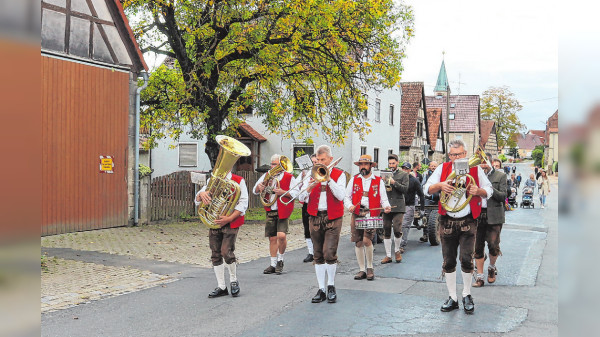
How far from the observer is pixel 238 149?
6.96 meters

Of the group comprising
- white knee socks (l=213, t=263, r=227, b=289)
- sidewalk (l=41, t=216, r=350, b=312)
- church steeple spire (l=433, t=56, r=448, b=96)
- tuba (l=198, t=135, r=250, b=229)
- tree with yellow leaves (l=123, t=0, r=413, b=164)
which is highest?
church steeple spire (l=433, t=56, r=448, b=96)

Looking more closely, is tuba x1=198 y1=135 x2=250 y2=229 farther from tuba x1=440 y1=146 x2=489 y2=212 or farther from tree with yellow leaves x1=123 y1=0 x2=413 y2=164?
tree with yellow leaves x1=123 y1=0 x2=413 y2=164

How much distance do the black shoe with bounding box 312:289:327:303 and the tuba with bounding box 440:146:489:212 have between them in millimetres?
1952

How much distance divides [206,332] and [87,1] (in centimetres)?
1143

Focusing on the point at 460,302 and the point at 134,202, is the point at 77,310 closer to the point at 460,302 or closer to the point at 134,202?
the point at 460,302

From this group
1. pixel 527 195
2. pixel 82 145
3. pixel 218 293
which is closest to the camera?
pixel 218 293

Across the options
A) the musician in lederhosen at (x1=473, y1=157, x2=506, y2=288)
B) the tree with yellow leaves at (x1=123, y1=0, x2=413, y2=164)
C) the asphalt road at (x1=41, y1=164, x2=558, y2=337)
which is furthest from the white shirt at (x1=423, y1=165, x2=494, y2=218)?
the tree with yellow leaves at (x1=123, y1=0, x2=413, y2=164)

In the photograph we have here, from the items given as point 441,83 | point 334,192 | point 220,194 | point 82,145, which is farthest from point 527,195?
point 441,83

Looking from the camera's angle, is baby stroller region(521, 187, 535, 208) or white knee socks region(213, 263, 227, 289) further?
baby stroller region(521, 187, 535, 208)

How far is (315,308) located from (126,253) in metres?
5.60

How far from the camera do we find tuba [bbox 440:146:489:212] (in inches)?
253

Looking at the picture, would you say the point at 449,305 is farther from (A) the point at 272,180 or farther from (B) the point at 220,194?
(A) the point at 272,180

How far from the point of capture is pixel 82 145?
1377 cm
